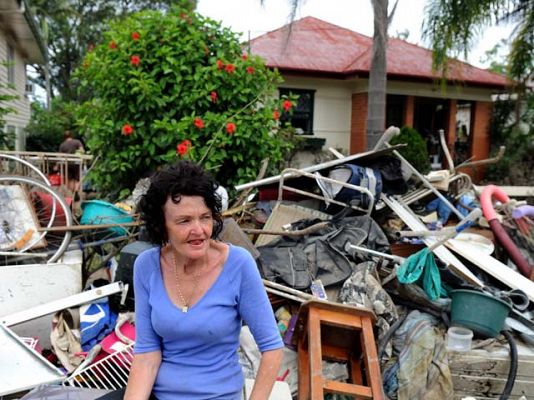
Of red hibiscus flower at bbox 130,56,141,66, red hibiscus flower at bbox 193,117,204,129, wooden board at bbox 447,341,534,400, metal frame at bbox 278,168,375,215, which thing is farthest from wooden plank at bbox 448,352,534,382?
red hibiscus flower at bbox 130,56,141,66

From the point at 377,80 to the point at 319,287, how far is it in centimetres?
539

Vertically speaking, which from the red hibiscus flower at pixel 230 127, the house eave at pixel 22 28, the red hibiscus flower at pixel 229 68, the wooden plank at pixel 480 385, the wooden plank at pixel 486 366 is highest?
the house eave at pixel 22 28

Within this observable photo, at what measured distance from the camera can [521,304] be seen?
3820mm

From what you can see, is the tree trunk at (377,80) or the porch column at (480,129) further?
the porch column at (480,129)

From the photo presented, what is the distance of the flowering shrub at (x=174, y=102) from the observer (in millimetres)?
4922

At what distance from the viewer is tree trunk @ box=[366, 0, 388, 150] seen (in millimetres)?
7594

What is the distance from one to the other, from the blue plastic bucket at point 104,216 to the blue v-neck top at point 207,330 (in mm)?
2426

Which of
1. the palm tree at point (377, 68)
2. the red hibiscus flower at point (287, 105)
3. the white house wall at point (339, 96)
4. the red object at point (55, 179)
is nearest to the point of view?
the red object at point (55, 179)

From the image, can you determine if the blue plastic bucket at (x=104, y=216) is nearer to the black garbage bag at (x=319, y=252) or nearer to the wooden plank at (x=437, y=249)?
the black garbage bag at (x=319, y=252)

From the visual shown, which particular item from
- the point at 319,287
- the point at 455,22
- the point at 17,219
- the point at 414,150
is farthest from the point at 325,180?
the point at 414,150

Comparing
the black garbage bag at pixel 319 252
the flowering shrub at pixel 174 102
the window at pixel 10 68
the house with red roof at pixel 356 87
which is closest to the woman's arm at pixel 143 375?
the black garbage bag at pixel 319 252

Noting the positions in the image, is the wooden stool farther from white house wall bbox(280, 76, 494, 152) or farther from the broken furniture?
white house wall bbox(280, 76, 494, 152)

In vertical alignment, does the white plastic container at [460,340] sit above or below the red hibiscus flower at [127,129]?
below

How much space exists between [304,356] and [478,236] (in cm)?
265
